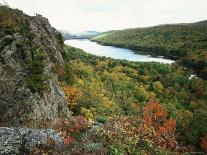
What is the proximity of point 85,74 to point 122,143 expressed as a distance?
86701mm

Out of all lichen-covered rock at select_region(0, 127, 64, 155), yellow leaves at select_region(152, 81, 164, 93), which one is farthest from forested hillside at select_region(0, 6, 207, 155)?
yellow leaves at select_region(152, 81, 164, 93)

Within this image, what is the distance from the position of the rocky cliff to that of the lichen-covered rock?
15.8 meters

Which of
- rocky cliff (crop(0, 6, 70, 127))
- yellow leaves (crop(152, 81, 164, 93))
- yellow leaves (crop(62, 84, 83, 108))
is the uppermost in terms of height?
rocky cliff (crop(0, 6, 70, 127))

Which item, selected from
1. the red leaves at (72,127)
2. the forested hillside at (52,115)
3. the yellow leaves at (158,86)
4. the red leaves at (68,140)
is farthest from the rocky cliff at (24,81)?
the yellow leaves at (158,86)

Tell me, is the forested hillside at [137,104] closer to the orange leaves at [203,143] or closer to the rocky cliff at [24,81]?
the orange leaves at [203,143]

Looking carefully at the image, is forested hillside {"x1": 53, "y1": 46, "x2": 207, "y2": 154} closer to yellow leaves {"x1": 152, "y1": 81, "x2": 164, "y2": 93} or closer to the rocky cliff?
yellow leaves {"x1": 152, "y1": 81, "x2": 164, "y2": 93}

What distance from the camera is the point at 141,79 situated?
17425cm

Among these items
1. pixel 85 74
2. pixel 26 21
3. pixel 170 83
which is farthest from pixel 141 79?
pixel 26 21

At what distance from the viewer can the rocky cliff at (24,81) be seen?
39.7 m

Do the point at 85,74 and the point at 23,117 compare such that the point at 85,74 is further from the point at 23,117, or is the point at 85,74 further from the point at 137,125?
the point at 137,125

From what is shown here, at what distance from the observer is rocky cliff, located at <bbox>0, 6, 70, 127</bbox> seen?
39678 millimetres

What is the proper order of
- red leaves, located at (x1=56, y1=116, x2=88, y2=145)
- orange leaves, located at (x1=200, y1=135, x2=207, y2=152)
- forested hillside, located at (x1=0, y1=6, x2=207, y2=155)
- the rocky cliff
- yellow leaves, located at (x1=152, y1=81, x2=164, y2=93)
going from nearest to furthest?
1. forested hillside, located at (x1=0, y1=6, x2=207, y2=155)
2. red leaves, located at (x1=56, y1=116, x2=88, y2=145)
3. the rocky cliff
4. orange leaves, located at (x1=200, y1=135, x2=207, y2=152)
5. yellow leaves, located at (x1=152, y1=81, x2=164, y2=93)

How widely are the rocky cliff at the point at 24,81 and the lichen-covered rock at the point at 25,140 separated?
1576 cm

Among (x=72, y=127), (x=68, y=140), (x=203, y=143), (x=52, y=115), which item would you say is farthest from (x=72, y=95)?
(x=203, y=143)
